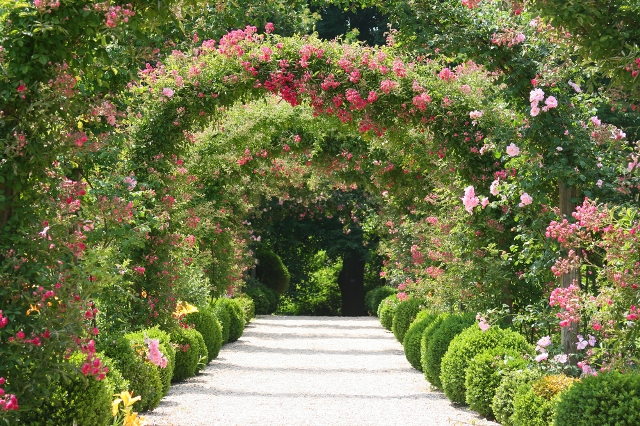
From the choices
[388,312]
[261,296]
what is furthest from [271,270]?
[388,312]

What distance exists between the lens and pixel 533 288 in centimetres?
868

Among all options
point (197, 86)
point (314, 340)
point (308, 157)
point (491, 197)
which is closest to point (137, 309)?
point (197, 86)

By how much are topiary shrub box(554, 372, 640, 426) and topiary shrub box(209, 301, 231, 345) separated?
918 cm

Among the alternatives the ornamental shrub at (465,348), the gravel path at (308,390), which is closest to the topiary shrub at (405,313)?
the gravel path at (308,390)

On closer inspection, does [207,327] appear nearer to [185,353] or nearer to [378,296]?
[185,353]

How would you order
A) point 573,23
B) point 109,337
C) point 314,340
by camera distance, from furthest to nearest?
point 314,340 < point 109,337 < point 573,23

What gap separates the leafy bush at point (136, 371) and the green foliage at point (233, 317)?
664 cm

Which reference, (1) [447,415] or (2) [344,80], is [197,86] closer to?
(2) [344,80]

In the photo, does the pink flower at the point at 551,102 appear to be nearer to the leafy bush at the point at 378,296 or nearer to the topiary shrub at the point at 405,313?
the topiary shrub at the point at 405,313

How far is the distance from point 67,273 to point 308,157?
28.5 feet

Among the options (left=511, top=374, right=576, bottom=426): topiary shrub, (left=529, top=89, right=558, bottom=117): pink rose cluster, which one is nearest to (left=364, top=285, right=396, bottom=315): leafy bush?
(left=529, top=89, right=558, bottom=117): pink rose cluster

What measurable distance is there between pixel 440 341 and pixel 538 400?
301 cm

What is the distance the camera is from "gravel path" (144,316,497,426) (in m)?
7.38

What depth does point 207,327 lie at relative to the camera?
1127cm
